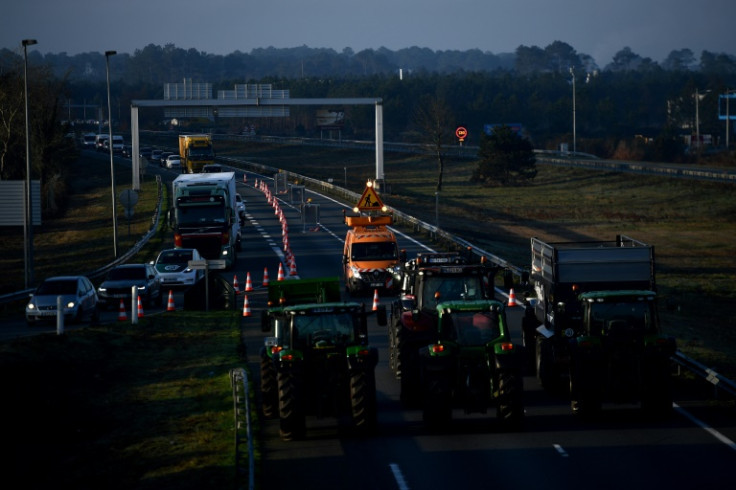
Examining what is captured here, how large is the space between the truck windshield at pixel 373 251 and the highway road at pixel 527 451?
1531 centimetres

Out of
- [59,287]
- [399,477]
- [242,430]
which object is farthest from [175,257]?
[399,477]

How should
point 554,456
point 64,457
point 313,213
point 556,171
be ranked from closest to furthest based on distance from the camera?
point 554,456 < point 64,457 < point 313,213 < point 556,171

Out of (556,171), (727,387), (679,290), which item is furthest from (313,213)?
(556,171)

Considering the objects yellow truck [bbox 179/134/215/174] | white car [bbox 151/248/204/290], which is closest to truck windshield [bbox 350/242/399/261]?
white car [bbox 151/248/204/290]

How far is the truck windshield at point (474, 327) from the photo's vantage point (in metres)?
17.9

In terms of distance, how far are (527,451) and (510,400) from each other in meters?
1.00

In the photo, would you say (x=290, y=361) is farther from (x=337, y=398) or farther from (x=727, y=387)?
(x=727, y=387)

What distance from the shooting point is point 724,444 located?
17344 mm

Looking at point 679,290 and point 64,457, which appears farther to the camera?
point 679,290

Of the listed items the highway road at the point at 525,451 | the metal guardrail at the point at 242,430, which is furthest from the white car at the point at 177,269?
the highway road at the point at 525,451

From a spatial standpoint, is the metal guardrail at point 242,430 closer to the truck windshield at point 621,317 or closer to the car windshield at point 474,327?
the car windshield at point 474,327

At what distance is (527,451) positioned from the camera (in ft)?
56.1

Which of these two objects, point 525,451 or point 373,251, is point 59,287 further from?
point 525,451

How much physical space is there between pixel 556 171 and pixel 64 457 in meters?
91.9
